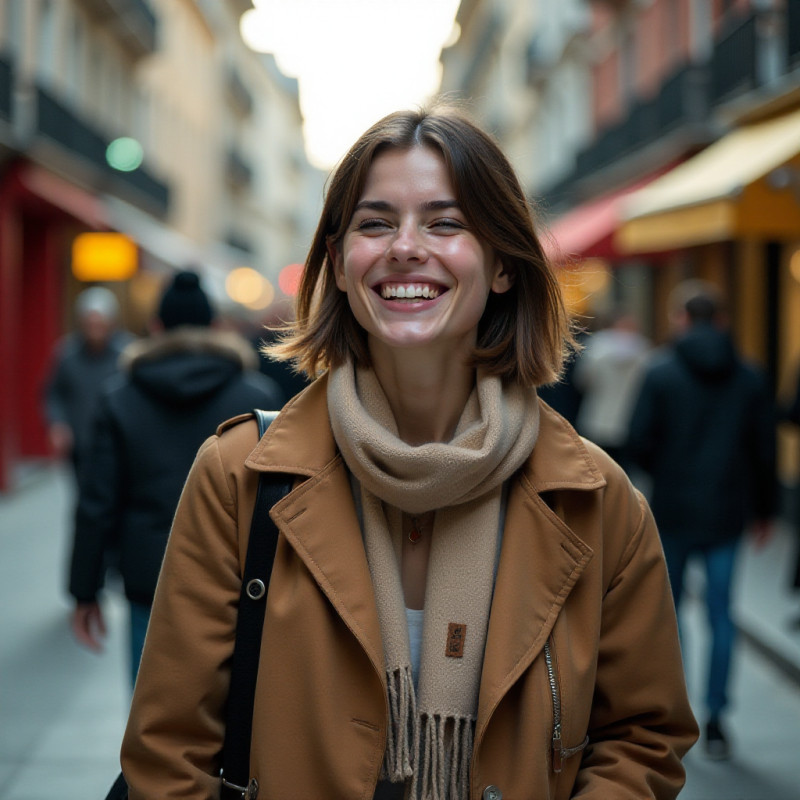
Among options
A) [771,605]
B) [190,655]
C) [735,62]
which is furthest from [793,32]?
[190,655]

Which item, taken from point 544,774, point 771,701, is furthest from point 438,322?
point 771,701

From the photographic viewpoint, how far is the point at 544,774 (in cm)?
217

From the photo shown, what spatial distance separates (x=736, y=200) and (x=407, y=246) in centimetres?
782

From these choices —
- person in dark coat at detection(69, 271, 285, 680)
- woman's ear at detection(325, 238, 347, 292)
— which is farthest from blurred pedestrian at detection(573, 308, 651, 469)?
woman's ear at detection(325, 238, 347, 292)

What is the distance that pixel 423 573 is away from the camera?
2369 mm

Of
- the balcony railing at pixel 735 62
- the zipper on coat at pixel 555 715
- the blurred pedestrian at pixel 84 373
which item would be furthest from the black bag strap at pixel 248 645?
the balcony railing at pixel 735 62

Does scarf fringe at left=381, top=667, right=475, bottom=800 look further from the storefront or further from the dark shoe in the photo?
the storefront

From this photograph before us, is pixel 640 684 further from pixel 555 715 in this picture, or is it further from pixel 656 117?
pixel 656 117

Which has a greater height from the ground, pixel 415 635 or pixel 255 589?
pixel 255 589

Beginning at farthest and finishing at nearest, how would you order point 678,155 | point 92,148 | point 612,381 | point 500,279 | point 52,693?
point 92,148 → point 678,155 → point 612,381 → point 52,693 → point 500,279

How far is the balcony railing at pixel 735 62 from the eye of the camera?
14383 millimetres

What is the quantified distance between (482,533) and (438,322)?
41cm

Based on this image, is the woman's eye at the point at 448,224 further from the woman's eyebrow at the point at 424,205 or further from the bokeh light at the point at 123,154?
the bokeh light at the point at 123,154

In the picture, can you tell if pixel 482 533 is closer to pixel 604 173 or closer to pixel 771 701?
pixel 771 701
